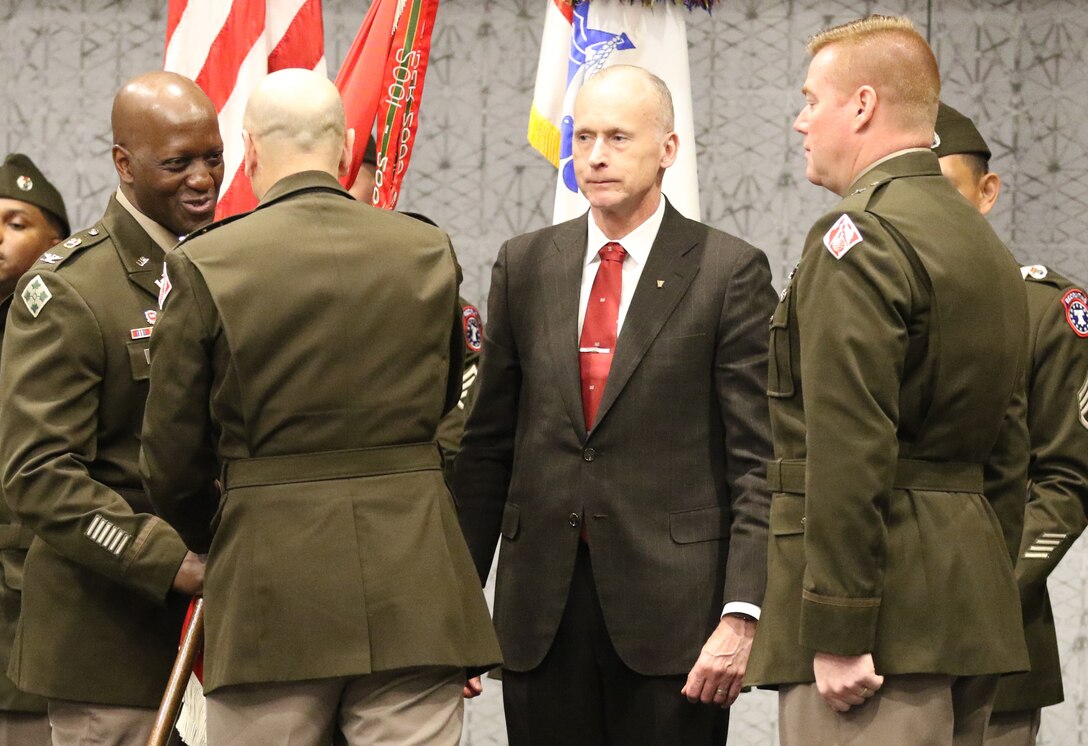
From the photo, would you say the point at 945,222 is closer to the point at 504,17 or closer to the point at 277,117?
the point at 277,117

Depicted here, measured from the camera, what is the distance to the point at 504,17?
175 inches

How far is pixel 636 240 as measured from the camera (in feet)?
8.90

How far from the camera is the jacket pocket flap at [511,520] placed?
2.68 m

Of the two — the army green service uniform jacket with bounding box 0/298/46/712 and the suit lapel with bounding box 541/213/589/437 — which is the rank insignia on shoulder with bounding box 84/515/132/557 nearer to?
the army green service uniform jacket with bounding box 0/298/46/712

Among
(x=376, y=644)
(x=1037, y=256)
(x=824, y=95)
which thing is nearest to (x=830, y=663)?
(x=376, y=644)

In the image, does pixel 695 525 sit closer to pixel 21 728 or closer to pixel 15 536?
pixel 15 536

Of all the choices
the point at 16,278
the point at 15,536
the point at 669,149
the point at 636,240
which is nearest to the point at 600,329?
the point at 636,240

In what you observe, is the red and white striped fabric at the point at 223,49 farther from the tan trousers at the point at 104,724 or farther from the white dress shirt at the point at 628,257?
the tan trousers at the point at 104,724

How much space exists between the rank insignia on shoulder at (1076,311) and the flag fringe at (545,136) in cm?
120

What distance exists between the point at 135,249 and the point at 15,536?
68cm

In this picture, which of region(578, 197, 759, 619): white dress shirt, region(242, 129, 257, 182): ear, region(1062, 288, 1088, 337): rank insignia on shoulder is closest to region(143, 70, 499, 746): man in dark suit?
region(242, 129, 257, 182): ear

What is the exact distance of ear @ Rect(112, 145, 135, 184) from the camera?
2.70 meters

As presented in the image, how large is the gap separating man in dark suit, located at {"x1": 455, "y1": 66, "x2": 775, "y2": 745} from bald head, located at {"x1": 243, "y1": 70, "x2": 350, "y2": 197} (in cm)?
59

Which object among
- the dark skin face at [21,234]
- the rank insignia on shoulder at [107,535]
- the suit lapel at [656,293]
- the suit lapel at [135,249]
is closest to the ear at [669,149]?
the suit lapel at [656,293]
